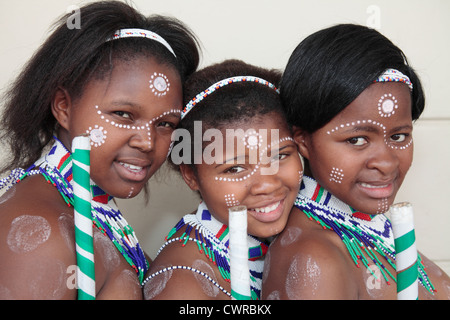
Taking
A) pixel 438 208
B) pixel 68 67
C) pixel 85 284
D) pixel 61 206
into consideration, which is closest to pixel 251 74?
pixel 68 67

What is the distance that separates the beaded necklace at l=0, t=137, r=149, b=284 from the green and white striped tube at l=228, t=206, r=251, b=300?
455 millimetres

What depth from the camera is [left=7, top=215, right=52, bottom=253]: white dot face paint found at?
1.03 meters

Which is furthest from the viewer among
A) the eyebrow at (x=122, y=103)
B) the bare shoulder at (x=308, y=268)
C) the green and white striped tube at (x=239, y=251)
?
the eyebrow at (x=122, y=103)

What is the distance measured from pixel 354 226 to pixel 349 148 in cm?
22

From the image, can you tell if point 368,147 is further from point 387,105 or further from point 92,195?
point 92,195

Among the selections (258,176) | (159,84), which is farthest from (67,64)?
(258,176)

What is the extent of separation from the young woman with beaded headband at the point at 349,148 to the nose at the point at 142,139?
1.26ft

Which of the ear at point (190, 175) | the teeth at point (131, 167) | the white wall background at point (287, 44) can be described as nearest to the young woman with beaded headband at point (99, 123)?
the teeth at point (131, 167)

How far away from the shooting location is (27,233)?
3.45 ft

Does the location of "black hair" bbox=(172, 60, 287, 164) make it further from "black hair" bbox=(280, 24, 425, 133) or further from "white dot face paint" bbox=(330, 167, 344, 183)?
"white dot face paint" bbox=(330, 167, 344, 183)

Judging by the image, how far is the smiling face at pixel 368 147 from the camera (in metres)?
1.26

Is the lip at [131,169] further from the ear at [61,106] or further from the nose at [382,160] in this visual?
the nose at [382,160]

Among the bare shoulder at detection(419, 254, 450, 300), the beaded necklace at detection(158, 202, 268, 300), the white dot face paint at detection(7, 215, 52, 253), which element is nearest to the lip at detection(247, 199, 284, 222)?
the beaded necklace at detection(158, 202, 268, 300)
